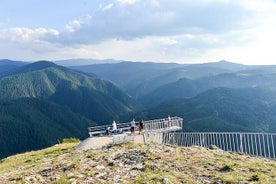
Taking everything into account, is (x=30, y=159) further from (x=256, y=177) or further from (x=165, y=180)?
(x=256, y=177)

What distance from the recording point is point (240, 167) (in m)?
20.9

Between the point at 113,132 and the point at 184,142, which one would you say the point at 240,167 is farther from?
the point at 113,132

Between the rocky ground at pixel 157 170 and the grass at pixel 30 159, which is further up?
the rocky ground at pixel 157 170

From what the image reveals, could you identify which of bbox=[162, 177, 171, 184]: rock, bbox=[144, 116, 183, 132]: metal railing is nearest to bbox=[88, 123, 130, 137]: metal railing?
bbox=[144, 116, 183, 132]: metal railing

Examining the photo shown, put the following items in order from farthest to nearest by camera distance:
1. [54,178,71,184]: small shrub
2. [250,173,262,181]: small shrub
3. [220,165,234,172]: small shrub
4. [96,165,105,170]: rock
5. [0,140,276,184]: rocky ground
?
[96,165,105,170]: rock → [220,165,234,172]: small shrub → [0,140,276,184]: rocky ground → [54,178,71,184]: small shrub → [250,173,262,181]: small shrub

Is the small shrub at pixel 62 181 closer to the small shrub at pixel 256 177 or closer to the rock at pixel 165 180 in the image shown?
the rock at pixel 165 180

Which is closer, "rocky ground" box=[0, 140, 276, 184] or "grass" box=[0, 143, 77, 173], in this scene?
"rocky ground" box=[0, 140, 276, 184]

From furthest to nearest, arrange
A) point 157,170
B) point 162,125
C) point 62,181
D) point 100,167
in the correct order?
1. point 162,125
2. point 100,167
3. point 157,170
4. point 62,181

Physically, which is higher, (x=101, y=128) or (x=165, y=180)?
(x=165, y=180)

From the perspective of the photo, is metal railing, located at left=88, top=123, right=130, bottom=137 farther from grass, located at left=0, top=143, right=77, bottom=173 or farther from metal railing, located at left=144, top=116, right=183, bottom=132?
grass, located at left=0, top=143, right=77, bottom=173

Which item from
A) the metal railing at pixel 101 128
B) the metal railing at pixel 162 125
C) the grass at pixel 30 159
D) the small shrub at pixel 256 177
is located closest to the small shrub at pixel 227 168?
the small shrub at pixel 256 177

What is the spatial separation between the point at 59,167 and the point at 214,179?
9.72m

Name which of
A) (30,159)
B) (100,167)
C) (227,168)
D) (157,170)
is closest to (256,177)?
(227,168)

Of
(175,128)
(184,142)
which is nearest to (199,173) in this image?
(184,142)
